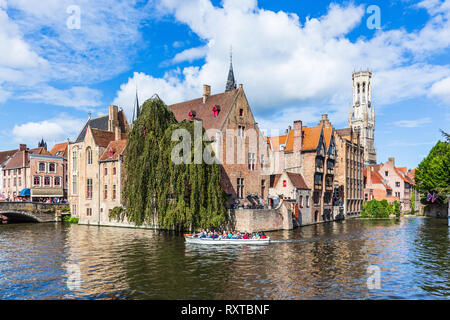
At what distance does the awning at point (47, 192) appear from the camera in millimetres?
70438

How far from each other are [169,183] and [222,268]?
1464 centimetres

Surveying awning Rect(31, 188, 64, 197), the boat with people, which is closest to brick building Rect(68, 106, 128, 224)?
awning Rect(31, 188, 64, 197)

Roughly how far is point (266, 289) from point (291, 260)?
26.1 ft

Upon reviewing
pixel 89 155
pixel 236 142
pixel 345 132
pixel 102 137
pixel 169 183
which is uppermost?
pixel 345 132

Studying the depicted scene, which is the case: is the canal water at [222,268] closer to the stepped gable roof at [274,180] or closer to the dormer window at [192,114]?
the stepped gable roof at [274,180]

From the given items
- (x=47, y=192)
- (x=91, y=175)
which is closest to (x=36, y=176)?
(x=47, y=192)

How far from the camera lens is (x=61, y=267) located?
82.9 feet

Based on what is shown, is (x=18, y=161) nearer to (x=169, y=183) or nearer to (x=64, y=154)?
(x=64, y=154)

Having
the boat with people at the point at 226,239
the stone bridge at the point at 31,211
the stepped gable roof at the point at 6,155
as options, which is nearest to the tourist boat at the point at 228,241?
the boat with people at the point at 226,239

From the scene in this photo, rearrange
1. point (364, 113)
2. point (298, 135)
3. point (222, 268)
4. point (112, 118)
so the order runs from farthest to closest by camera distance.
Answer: point (364, 113)
point (112, 118)
point (298, 135)
point (222, 268)

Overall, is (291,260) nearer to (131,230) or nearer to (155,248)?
(155,248)

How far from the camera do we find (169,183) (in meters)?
37.4

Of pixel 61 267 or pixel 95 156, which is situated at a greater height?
pixel 95 156
